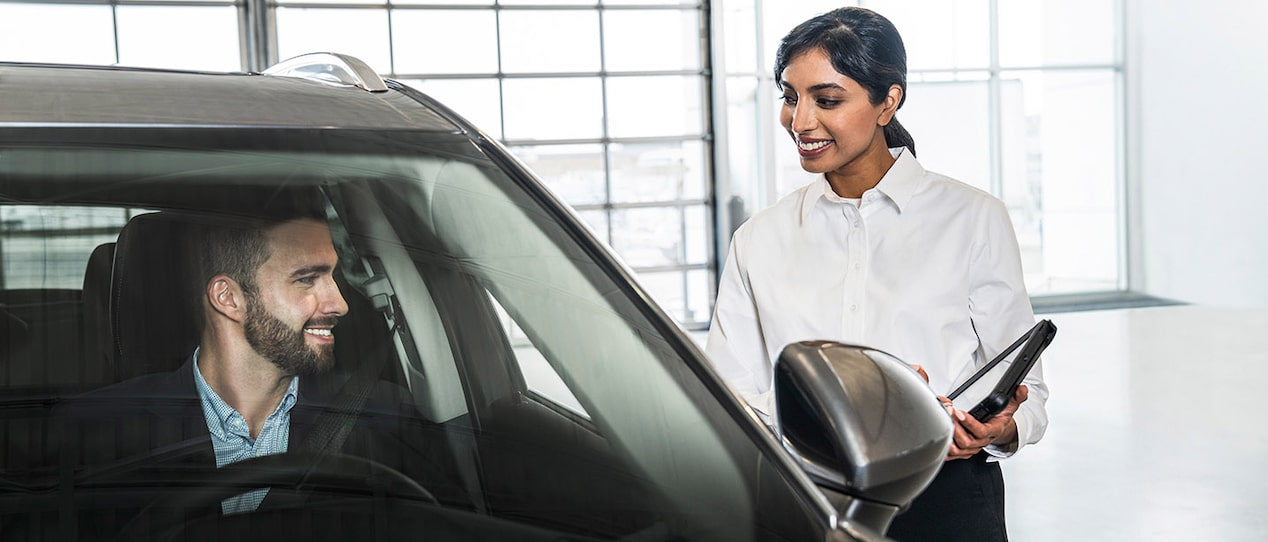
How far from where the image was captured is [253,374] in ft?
3.37

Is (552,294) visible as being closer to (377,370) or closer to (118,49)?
(377,370)

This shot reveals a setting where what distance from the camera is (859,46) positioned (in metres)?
1.59

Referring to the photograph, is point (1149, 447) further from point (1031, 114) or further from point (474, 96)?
point (1031, 114)

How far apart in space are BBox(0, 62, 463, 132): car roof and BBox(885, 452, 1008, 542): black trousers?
2.75 feet

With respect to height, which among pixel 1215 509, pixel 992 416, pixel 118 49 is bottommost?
pixel 1215 509

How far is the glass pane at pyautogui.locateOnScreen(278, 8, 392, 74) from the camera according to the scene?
8.96 m

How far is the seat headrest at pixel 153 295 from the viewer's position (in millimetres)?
990

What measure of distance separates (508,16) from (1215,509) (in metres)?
6.73

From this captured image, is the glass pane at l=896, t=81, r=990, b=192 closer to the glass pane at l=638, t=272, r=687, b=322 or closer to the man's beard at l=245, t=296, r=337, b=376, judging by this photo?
the glass pane at l=638, t=272, r=687, b=322

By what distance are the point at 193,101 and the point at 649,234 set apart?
350 inches

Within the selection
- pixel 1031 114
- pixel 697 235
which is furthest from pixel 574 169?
pixel 1031 114

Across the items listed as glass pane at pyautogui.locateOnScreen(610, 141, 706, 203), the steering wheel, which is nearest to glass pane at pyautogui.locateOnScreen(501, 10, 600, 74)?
glass pane at pyautogui.locateOnScreen(610, 141, 706, 203)

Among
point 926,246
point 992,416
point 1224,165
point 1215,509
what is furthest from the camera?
point 1224,165

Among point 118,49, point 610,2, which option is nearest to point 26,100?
point 118,49
